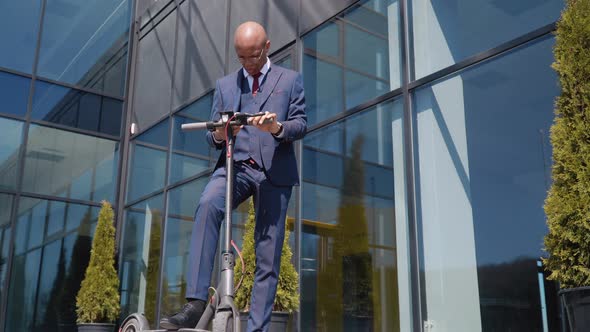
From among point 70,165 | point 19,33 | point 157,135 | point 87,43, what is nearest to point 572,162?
point 157,135

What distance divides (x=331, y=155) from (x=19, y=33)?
241 inches

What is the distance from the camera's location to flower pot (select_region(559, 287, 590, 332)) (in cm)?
234

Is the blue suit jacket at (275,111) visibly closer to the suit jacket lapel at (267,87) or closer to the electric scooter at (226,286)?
the suit jacket lapel at (267,87)

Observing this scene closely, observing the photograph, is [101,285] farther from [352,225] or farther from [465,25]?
[465,25]

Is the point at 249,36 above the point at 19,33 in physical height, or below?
below

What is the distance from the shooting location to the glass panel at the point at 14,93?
860cm

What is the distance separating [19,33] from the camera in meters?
8.93

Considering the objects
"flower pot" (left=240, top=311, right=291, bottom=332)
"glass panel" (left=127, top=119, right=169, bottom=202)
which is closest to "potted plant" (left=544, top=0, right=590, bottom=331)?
"flower pot" (left=240, top=311, right=291, bottom=332)

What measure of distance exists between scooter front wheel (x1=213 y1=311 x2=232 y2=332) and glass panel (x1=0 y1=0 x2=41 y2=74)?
26.7 ft

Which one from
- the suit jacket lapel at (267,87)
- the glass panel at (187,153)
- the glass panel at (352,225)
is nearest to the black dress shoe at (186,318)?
the suit jacket lapel at (267,87)

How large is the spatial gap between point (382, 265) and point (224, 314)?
9.02 feet

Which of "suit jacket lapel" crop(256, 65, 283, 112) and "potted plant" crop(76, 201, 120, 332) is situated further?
"potted plant" crop(76, 201, 120, 332)

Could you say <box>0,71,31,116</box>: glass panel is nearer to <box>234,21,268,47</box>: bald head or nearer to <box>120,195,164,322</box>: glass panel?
<box>120,195,164,322</box>: glass panel

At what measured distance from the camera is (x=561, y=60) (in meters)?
2.92
